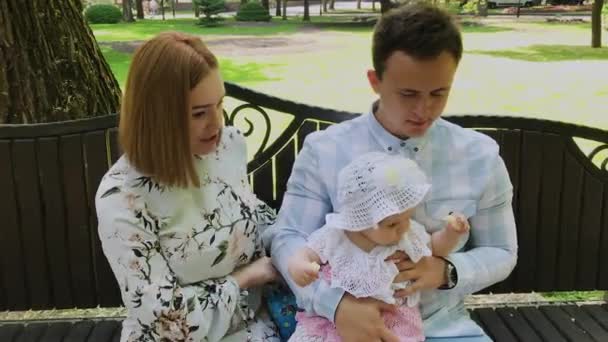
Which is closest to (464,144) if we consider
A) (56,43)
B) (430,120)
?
(430,120)

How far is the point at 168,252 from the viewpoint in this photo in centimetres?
214

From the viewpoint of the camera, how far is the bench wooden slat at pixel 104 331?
9.21 feet

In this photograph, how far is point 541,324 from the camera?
2896 mm

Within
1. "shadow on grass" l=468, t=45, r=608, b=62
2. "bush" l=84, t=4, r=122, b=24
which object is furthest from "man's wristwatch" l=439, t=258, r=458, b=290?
"bush" l=84, t=4, r=122, b=24

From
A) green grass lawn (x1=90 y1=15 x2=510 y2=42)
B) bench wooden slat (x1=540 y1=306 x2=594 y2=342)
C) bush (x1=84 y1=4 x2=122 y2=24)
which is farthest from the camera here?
bush (x1=84 y1=4 x2=122 y2=24)

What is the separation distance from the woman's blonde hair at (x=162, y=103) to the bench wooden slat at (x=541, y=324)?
160 centimetres

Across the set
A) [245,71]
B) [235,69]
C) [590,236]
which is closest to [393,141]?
[590,236]

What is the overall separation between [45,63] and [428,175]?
7.11 feet

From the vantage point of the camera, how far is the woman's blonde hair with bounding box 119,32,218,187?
203cm

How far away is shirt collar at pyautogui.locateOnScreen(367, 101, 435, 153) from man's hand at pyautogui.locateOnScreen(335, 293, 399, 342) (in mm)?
490

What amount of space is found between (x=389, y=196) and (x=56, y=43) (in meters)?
2.34

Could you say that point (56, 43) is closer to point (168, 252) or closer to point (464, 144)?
point (168, 252)

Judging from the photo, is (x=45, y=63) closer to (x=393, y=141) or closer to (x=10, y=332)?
(x=10, y=332)

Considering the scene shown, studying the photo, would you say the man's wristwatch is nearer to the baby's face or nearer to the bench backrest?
the baby's face
